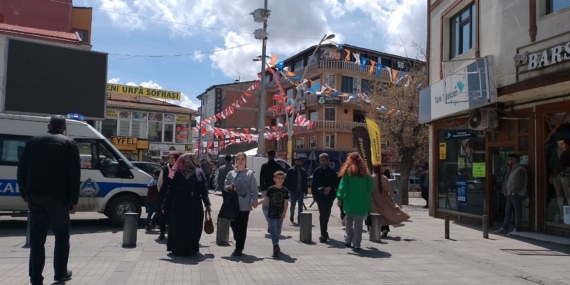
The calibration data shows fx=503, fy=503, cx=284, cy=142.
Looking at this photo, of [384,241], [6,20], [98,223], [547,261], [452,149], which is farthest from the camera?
[6,20]

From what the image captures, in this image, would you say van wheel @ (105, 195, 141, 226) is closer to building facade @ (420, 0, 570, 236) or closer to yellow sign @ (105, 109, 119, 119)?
building facade @ (420, 0, 570, 236)

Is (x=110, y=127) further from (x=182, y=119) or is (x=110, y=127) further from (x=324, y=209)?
(x=324, y=209)

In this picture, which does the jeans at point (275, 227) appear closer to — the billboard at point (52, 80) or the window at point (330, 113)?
the billboard at point (52, 80)

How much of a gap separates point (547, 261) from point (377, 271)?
3.10 metres

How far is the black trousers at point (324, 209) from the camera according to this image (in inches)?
390

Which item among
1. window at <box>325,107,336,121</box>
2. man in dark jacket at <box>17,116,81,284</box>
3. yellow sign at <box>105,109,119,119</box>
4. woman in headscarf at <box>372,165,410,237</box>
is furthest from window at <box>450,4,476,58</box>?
yellow sign at <box>105,109,119,119</box>

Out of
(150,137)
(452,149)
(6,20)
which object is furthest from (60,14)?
(452,149)

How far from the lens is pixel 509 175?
432 inches

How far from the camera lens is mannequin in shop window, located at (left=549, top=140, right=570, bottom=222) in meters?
10.3

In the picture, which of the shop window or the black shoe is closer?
the black shoe

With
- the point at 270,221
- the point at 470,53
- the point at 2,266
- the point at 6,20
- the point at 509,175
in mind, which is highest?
the point at 6,20

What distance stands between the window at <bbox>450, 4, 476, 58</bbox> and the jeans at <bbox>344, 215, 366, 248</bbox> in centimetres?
672

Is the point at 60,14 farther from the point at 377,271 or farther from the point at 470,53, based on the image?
the point at 377,271

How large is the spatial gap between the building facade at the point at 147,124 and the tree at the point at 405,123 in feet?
81.1
